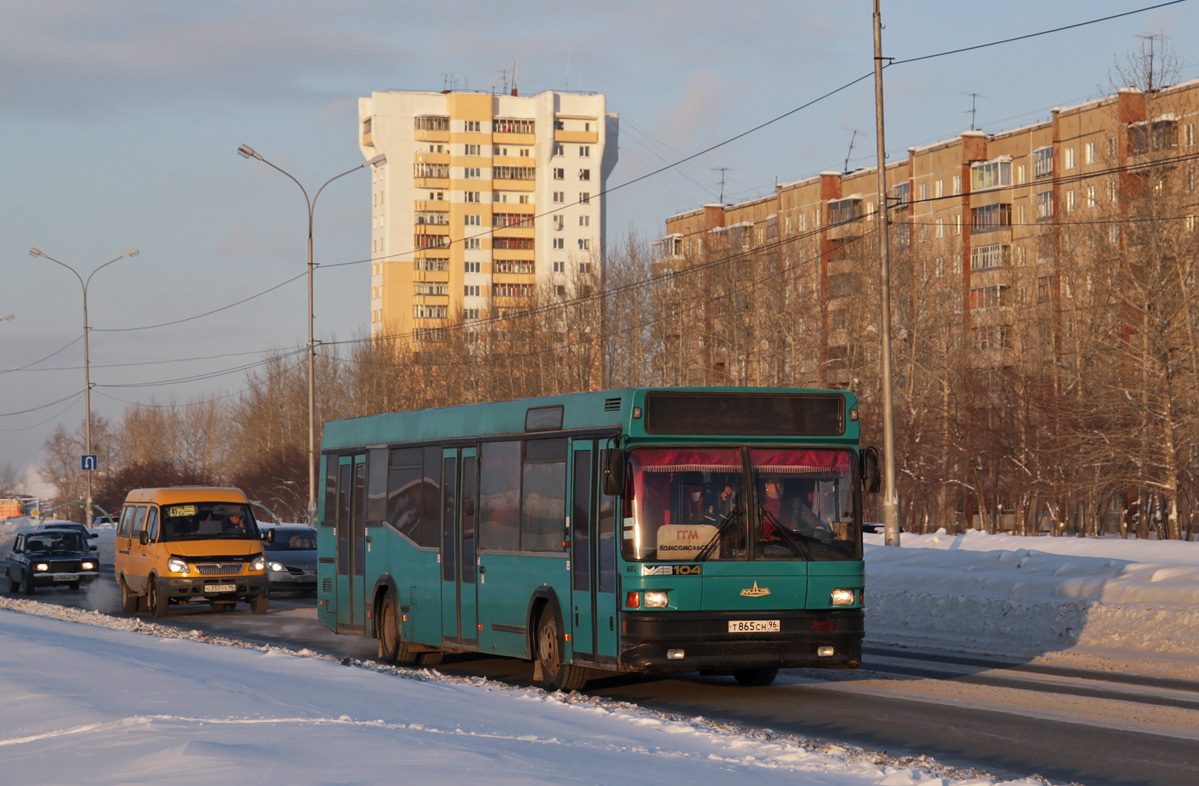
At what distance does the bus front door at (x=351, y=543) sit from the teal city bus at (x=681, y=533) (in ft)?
12.8

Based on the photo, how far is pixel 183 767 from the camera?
6930 mm

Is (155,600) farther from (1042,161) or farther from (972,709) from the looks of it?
(1042,161)

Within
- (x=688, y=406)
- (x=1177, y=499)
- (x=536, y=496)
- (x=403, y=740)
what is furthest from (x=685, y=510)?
(x=1177, y=499)

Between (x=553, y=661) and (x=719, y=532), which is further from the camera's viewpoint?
(x=553, y=661)

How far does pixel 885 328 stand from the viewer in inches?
1120

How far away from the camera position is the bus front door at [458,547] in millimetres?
15555

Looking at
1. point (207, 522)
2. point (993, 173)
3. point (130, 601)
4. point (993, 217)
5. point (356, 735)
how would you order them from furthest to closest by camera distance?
point (993, 173), point (993, 217), point (130, 601), point (207, 522), point (356, 735)

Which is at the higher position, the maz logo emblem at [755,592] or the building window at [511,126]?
the building window at [511,126]

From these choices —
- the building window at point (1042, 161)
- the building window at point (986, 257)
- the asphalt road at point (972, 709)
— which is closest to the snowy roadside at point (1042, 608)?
the asphalt road at point (972, 709)

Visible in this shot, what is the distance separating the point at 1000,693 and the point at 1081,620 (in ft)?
19.1

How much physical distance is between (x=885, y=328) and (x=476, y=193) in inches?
4778

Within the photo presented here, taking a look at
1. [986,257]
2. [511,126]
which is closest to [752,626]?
[986,257]

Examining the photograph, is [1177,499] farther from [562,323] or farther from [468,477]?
[562,323]

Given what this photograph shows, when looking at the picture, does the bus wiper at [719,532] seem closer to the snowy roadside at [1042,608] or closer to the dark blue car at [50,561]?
the snowy roadside at [1042,608]
